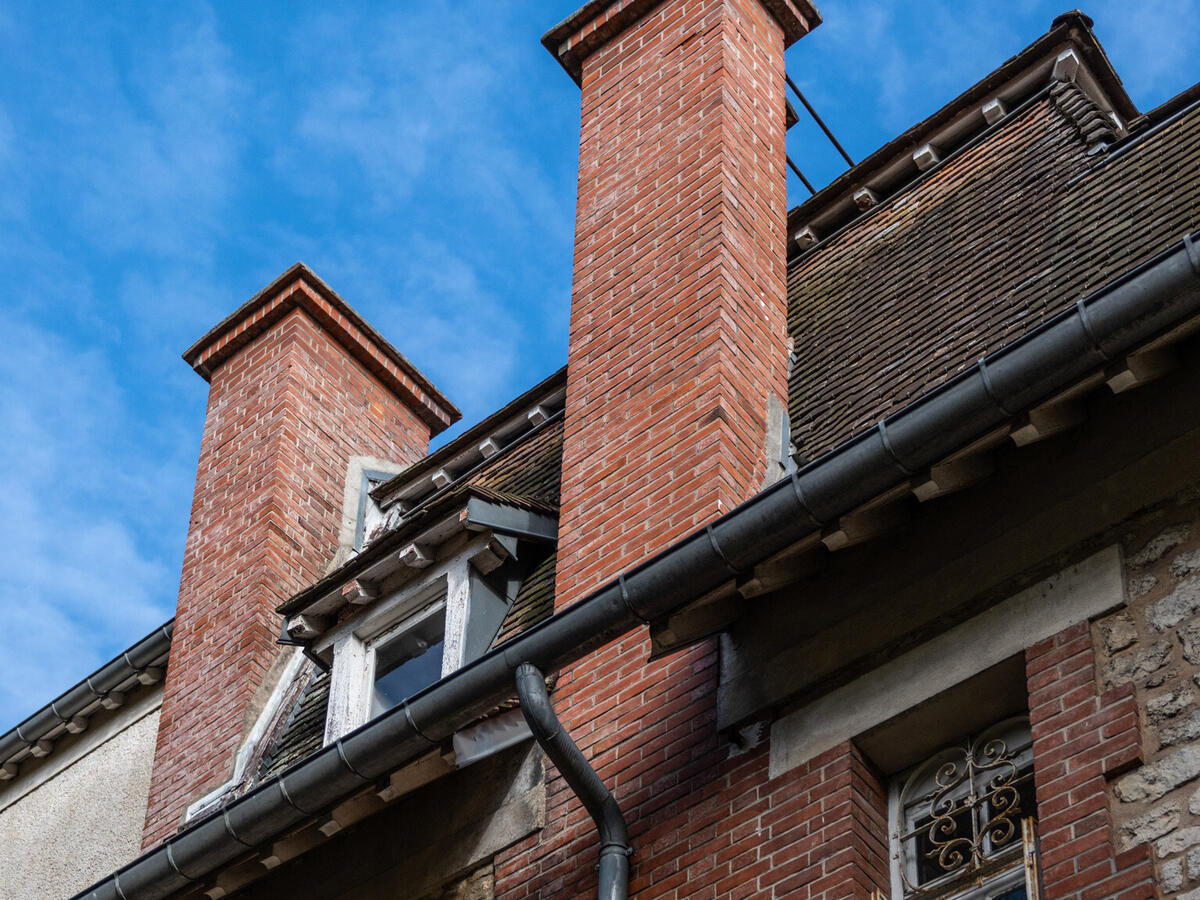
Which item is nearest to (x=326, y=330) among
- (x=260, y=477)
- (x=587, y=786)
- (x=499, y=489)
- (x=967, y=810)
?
(x=260, y=477)

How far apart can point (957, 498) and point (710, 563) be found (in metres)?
0.98

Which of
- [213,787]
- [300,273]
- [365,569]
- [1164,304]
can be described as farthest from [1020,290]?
[300,273]

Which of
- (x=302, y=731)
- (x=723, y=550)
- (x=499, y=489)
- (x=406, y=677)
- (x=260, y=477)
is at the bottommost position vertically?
(x=723, y=550)

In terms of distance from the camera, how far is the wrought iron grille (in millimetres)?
7449

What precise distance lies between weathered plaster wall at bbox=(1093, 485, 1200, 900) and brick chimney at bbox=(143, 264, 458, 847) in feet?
19.4

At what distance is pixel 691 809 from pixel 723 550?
108 centimetres

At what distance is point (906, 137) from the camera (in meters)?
11.9

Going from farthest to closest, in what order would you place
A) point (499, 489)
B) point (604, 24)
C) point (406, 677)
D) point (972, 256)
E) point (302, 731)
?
point (604, 24)
point (499, 489)
point (302, 731)
point (406, 677)
point (972, 256)

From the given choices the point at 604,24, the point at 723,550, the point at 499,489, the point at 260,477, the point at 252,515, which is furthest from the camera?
the point at 260,477

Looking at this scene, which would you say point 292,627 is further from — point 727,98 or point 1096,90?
point 1096,90

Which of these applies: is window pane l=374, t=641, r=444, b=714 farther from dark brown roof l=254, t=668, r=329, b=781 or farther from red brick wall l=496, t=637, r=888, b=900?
red brick wall l=496, t=637, r=888, b=900

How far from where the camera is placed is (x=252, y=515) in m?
13.3

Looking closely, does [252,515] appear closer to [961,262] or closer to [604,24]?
[604,24]

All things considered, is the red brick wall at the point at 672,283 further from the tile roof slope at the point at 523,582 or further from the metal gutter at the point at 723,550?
the metal gutter at the point at 723,550
